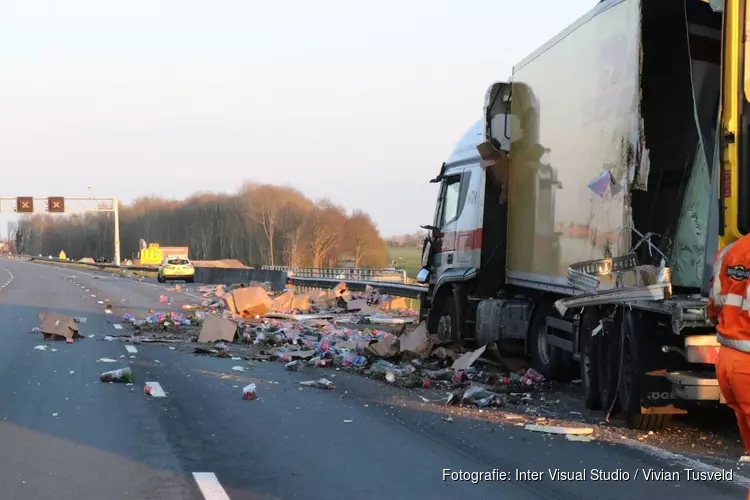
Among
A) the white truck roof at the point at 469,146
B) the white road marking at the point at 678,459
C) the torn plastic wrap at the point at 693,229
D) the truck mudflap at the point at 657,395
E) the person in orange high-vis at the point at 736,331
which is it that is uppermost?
the white truck roof at the point at 469,146

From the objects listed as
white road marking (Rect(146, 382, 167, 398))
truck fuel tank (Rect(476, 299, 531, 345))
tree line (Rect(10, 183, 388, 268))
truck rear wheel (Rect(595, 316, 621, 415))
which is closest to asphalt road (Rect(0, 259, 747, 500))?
white road marking (Rect(146, 382, 167, 398))

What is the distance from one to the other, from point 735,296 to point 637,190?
3712 millimetres

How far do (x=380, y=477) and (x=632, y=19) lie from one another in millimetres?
4608

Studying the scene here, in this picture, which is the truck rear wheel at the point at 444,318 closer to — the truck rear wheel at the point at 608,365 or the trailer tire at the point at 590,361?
the trailer tire at the point at 590,361

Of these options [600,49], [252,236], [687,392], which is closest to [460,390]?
[687,392]

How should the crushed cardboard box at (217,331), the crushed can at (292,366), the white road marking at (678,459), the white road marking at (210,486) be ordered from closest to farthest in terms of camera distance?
the white road marking at (210,486)
the white road marking at (678,459)
the crushed can at (292,366)
the crushed cardboard box at (217,331)

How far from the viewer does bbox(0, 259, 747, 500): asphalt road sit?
18.9 feet

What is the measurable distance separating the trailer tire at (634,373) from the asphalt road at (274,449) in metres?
0.56

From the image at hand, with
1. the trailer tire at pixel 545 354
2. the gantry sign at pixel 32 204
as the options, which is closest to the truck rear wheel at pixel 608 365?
the trailer tire at pixel 545 354

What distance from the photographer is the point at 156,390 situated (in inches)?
390

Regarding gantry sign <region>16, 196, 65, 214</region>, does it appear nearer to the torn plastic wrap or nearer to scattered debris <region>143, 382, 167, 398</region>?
scattered debris <region>143, 382, 167, 398</region>

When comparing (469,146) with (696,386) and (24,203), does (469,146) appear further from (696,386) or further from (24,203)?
(24,203)

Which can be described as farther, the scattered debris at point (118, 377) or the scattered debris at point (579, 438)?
the scattered debris at point (118, 377)

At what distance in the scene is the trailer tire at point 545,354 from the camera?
1019 cm
